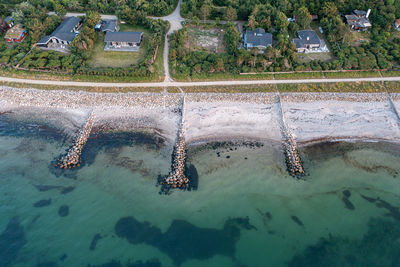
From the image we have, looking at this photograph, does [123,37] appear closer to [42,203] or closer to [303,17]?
[42,203]

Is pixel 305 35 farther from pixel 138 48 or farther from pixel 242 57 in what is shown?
pixel 138 48

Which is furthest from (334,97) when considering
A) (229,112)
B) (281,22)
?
(281,22)

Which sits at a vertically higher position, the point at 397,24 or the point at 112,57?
the point at 397,24

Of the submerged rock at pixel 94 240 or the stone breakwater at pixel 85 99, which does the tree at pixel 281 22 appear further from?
the submerged rock at pixel 94 240

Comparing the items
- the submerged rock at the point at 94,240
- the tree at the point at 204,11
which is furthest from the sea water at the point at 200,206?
the tree at the point at 204,11

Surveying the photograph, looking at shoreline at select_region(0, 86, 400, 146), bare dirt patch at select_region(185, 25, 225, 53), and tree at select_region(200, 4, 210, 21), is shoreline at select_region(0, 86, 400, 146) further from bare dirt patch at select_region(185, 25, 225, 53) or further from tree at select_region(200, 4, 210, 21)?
tree at select_region(200, 4, 210, 21)

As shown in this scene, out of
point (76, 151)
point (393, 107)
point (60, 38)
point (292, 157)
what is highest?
point (60, 38)
